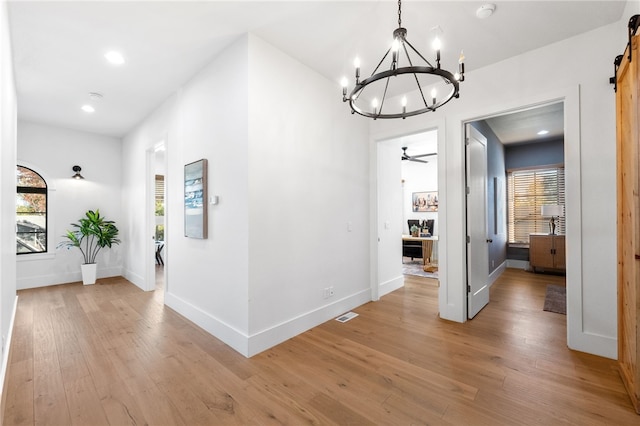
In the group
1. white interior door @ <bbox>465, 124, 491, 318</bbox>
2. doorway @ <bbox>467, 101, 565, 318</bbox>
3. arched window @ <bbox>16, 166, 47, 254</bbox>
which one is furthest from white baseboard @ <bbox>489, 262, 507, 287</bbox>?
arched window @ <bbox>16, 166, 47, 254</bbox>

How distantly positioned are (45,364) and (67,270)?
Result: 3.89 metres

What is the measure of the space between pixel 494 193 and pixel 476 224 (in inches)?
101

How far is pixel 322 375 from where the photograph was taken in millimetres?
2236

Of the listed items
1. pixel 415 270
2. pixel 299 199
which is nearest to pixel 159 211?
pixel 299 199

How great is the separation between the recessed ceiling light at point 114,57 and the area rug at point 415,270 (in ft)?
18.6

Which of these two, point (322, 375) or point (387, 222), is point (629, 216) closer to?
point (322, 375)

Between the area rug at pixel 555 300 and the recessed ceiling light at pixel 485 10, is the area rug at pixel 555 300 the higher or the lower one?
the lower one

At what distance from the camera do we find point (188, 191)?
339 cm

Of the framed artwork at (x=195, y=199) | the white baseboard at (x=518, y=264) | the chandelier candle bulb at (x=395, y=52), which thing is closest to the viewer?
the chandelier candle bulb at (x=395, y=52)

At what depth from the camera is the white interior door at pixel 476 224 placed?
11.1 feet

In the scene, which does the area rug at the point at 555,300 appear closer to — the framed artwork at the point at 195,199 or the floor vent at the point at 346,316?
the floor vent at the point at 346,316

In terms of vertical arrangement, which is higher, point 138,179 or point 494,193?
point 138,179

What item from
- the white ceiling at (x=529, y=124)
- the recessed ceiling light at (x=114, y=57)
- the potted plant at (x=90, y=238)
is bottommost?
the potted plant at (x=90, y=238)

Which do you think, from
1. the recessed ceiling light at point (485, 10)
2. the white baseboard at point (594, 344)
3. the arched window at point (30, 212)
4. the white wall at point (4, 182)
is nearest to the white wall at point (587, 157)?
the white baseboard at point (594, 344)
